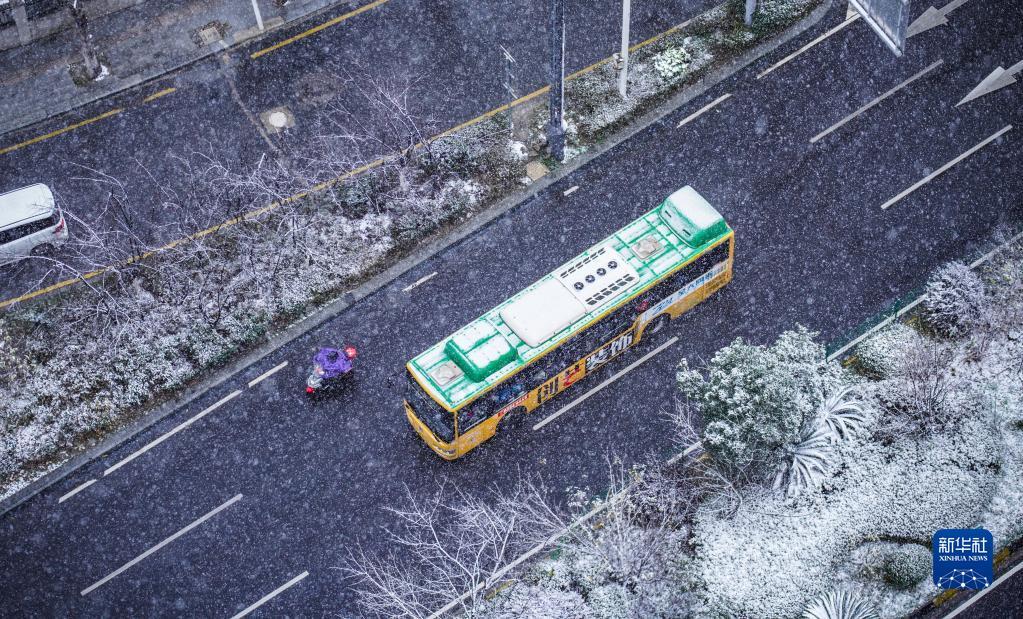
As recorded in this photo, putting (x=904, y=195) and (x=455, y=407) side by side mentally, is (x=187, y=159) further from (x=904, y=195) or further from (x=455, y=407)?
(x=904, y=195)

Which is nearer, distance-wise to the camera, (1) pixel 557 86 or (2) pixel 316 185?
(1) pixel 557 86

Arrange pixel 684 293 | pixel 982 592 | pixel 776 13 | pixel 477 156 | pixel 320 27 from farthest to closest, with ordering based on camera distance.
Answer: pixel 320 27
pixel 776 13
pixel 477 156
pixel 684 293
pixel 982 592

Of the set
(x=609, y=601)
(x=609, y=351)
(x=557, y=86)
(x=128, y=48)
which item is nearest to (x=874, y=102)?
(x=557, y=86)

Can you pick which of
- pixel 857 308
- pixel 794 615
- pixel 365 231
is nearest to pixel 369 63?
pixel 365 231

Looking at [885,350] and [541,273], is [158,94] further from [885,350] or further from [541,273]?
[885,350]

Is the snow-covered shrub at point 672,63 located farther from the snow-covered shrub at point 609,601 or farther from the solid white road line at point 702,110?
the snow-covered shrub at point 609,601

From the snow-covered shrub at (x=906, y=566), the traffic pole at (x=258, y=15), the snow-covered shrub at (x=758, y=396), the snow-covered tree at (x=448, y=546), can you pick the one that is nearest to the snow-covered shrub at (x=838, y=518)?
the snow-covered shrub at (x=906, y=566)
